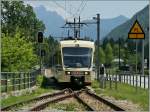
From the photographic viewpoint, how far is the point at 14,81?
27.1 meters

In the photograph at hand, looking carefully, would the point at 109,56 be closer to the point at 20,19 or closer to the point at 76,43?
the point at 20,19

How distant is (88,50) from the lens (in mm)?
35531

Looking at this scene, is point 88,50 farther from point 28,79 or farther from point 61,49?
point 28,79

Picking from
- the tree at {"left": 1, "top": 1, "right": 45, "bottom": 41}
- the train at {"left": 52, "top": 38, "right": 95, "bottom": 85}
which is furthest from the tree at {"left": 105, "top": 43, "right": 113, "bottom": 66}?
the train at {"left": 52, "top": 38, "right": 95, "bottom": 85}

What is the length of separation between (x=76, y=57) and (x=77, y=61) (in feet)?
0.85

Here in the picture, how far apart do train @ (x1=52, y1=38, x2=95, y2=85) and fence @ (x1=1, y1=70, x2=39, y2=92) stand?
294 centimetres

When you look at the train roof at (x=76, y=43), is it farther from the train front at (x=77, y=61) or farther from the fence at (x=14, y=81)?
the fence at (x=14, y=81)

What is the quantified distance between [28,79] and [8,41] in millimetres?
28785

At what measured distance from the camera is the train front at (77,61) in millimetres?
34875

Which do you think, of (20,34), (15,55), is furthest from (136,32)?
A: (20,34)

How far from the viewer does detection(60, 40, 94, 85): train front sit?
3488cm

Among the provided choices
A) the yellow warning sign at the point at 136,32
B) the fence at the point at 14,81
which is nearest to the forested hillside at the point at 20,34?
the fence at the point at 14,81

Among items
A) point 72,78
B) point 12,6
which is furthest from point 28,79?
point 12,6

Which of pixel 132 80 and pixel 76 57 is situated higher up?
pixel 76 57
